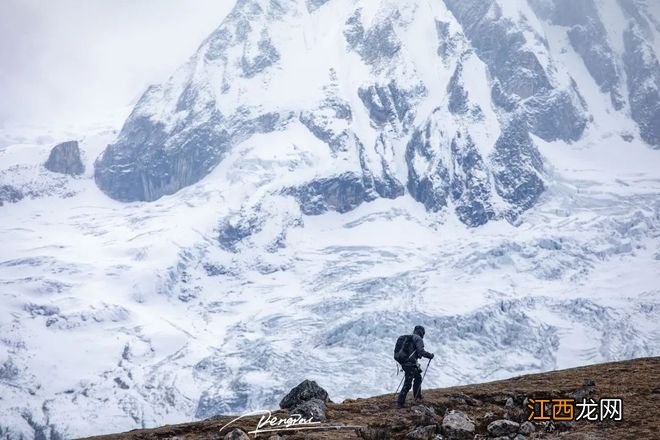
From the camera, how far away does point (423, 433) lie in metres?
19.5

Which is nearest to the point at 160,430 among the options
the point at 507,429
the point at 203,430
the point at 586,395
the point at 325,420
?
the point at 203,430

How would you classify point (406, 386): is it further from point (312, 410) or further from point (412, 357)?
point (312, 410)

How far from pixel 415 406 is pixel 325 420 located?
9.65 feet

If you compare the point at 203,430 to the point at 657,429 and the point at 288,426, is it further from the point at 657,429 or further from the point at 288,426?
the point at 657,429

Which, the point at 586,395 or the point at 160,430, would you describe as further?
the point at 160,430

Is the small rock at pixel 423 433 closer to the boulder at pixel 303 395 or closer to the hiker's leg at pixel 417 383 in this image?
the hiker's leg at pixel 417 383

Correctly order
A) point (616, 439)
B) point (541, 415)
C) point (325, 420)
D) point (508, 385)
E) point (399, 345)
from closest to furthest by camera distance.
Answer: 1. point (616, 439)
2. point (541, 415)
3. point (325, 420)
4. point (399, 345)
5. point (508, 385)

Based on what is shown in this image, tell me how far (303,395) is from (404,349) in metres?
3.42

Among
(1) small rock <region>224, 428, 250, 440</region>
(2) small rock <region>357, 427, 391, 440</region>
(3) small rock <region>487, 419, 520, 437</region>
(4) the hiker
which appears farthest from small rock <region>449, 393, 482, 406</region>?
(1) small rock <region>224, 428, 250, 440</region>

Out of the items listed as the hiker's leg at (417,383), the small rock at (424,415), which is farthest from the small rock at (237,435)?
the hiker's leg at (417,383)

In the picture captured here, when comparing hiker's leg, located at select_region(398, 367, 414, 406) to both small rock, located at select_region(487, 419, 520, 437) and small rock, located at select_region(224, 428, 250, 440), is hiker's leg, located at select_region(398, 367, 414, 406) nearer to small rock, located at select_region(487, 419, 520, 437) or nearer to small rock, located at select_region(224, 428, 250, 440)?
small rock, located at select_region(487, 419, 520, 437)

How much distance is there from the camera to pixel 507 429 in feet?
63.6

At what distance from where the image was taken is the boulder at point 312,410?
2208 centimetres

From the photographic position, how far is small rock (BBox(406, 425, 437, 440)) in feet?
63.6
